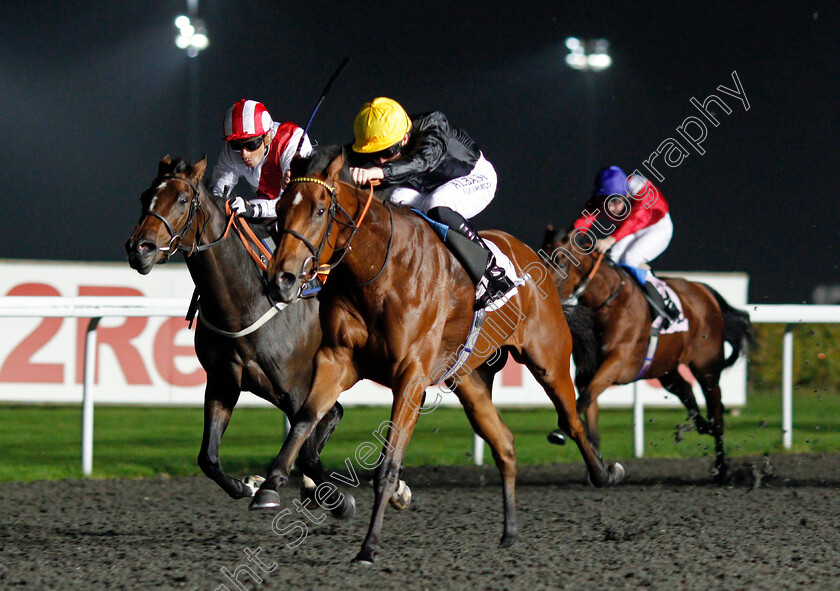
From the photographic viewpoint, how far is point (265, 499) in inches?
117

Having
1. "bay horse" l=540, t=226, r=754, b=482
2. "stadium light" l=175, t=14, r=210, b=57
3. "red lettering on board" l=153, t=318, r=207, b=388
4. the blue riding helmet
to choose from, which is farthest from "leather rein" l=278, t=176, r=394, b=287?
"stadium light" l=175, t=14, r=210, b=57

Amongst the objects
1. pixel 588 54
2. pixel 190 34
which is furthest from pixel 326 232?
pixel 588 54

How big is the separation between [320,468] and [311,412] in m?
0.73

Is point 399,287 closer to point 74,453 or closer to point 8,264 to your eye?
point 74,453

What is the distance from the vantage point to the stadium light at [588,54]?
12.7 meters

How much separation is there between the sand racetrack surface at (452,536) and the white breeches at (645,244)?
1.42 m

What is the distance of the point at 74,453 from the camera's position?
6.52 metres

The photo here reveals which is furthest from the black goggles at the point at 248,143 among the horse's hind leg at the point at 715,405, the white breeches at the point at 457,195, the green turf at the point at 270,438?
the horse's hind leg at the point at 715,405

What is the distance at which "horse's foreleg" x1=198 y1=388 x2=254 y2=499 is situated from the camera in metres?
3.63

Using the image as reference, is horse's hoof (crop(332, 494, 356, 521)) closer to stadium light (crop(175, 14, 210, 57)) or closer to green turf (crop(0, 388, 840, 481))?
green turf (crop(0, 388, 840, 481))

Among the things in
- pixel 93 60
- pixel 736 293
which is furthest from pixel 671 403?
pixel 93 60

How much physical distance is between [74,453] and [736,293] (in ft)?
19.8

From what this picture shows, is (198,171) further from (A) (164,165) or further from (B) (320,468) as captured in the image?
(B) (320,468)

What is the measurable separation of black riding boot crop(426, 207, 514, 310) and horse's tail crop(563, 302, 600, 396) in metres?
1.79
